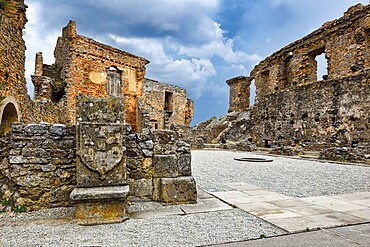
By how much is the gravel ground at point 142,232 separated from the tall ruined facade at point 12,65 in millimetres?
4847

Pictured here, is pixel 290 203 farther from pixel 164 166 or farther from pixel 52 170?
pixel 52 170

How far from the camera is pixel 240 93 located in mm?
24859

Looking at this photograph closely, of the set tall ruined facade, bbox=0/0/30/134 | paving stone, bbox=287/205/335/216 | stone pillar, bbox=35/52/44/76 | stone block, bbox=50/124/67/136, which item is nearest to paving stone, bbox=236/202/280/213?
paving stone, bbox=287/205/335/216

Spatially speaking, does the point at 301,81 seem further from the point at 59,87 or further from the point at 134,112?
the point at 59,87

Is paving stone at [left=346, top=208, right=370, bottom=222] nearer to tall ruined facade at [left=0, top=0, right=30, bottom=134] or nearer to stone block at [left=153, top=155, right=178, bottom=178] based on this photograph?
stone block at [left=153, top=155, right=178, bottom=178]

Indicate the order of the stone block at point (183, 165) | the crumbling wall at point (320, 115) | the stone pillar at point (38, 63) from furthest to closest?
the stone pillar at point (38, 63) < the crumbling wall at point (320, 115) < the stone block at point (183, 165)

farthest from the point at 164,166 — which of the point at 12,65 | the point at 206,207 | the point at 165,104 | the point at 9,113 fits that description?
the point at 165,104

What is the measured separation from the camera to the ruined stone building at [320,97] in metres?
11.9

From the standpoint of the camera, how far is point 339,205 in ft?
13.4

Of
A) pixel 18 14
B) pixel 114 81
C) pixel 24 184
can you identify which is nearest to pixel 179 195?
pixel 24 184

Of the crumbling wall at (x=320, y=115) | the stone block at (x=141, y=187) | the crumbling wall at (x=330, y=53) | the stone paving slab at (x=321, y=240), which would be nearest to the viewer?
the stone paving slab at (x=321, y=240)

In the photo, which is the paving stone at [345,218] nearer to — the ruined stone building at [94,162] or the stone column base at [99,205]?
the ruined stone building at [94,162]

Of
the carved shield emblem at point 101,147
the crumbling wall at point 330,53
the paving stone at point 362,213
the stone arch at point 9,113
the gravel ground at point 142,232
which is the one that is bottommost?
the gravel ground at point 142,232

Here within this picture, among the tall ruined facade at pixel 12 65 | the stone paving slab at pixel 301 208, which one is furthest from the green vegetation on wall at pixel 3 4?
the stone paving slab at pixel 301 208
